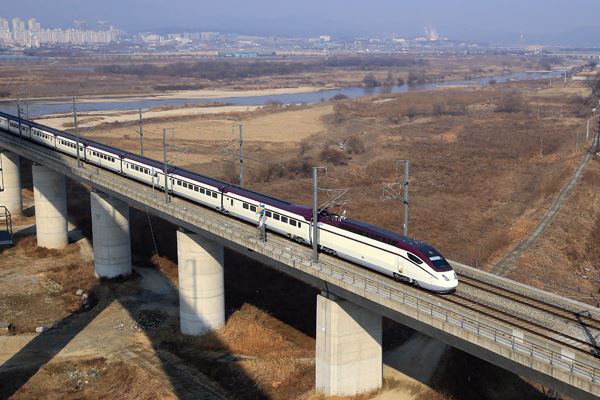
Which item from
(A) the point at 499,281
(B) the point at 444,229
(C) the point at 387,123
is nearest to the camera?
(A) the point at 499,281

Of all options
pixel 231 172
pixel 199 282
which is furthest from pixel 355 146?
pixel 199 282

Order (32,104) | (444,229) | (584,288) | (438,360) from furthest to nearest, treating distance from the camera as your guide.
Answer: (32,104), (444,229), (584,288), (438,360)

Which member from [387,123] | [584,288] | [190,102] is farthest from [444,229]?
[190,102]

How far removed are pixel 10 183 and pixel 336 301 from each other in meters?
47.7

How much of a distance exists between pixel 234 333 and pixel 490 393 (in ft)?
50.6

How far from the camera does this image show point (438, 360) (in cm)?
3644

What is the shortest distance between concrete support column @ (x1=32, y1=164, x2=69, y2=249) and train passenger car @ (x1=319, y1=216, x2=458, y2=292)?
102 feet

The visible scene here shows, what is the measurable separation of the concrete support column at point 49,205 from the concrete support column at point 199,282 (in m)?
21.7

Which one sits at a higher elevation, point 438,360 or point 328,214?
point 328,214

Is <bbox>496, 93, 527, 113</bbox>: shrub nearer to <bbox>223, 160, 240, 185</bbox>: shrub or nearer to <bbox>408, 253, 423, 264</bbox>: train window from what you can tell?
<bbox>223, 160, 240, 185</bbox>: shrub

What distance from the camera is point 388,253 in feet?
105

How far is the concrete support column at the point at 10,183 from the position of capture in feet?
225

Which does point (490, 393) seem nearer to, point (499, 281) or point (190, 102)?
point (499, 281)

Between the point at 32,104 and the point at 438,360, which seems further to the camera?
the point at 32,104
